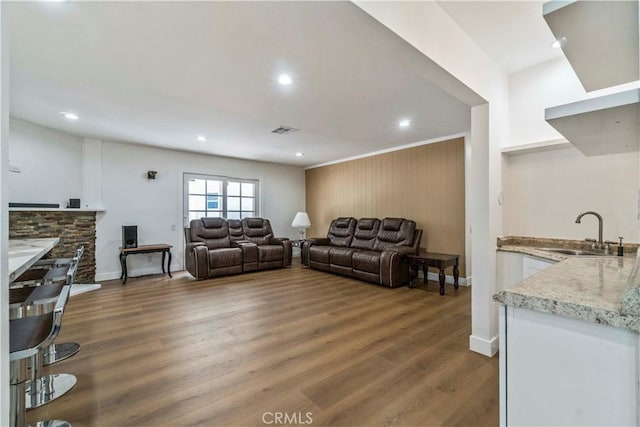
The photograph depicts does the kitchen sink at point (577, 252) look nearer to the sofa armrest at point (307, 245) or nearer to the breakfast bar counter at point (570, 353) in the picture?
the breakfast bar counter at point (570, 353)

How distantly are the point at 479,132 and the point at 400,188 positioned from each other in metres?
3.07

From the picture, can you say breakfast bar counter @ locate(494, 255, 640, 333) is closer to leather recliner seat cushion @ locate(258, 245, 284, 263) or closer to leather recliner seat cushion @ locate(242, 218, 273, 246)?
leather recliner seat cushion @ locate(258, 245, 284, 263)

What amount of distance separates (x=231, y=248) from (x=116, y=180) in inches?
94.7

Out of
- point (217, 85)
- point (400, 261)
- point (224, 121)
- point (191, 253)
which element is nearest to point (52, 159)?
point (191, 253)

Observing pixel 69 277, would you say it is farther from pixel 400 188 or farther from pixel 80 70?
→ pixel 400 188

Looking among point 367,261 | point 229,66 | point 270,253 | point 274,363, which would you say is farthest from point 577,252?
Answer: point 270,253

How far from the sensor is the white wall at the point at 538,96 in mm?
2404

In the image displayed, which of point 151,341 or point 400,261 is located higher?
point 400,261

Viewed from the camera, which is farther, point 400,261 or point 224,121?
point 400,261

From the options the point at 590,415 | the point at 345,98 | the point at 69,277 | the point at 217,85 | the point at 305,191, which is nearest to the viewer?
the point at 590,415

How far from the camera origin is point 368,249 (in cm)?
535

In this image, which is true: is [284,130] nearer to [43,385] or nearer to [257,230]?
[257,230]

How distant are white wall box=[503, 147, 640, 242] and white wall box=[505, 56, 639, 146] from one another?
0.19 meters

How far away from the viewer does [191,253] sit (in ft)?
16.7
